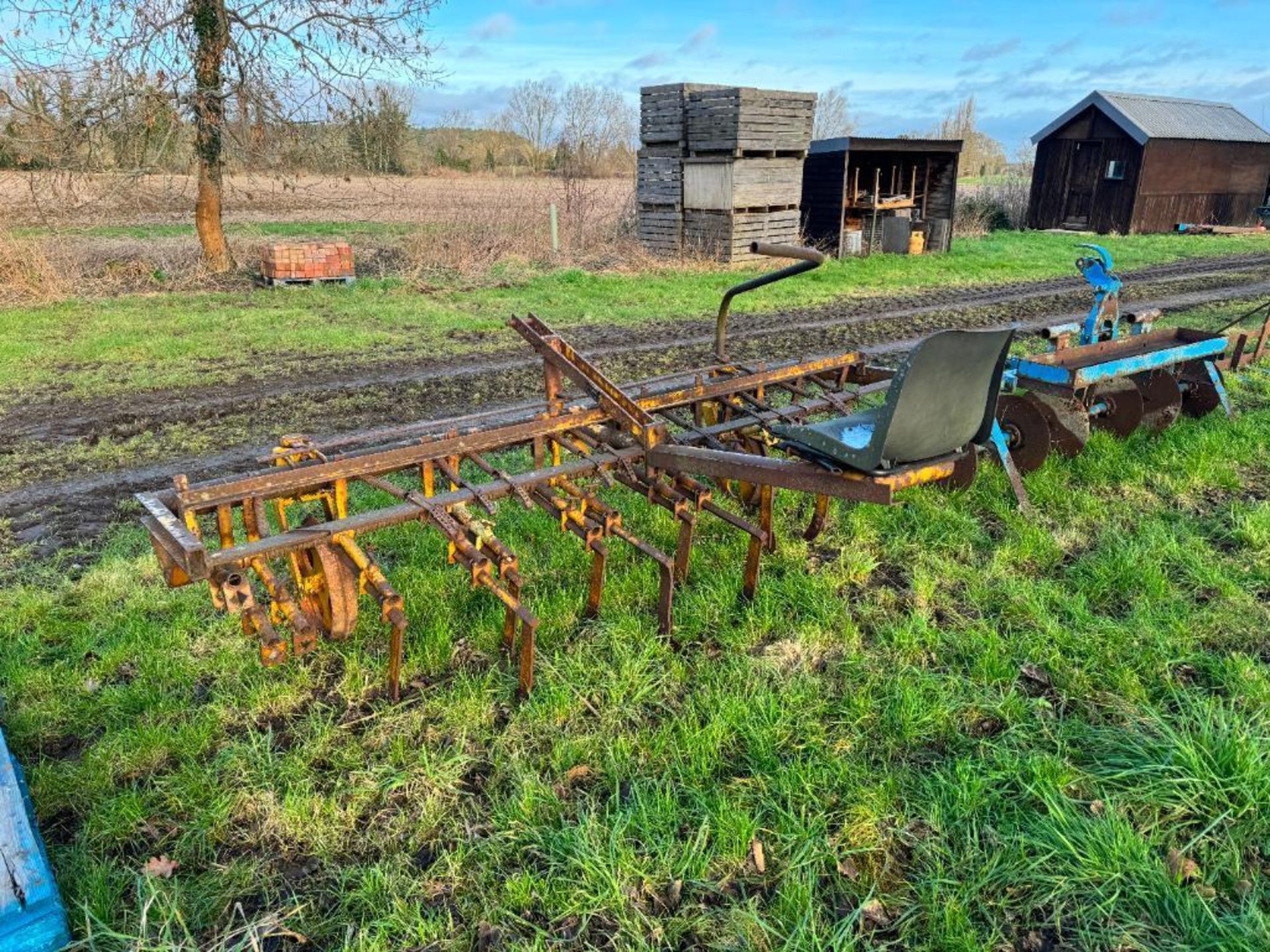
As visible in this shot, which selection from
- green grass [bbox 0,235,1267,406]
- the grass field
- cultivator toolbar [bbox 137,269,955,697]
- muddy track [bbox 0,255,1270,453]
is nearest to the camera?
the grass field

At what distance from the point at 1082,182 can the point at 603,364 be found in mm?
22832

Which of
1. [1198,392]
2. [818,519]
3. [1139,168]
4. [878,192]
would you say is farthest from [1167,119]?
[818,519]

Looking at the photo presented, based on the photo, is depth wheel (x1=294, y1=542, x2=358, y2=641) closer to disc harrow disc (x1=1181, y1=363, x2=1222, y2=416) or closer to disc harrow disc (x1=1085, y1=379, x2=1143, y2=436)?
disc harrow disc (x1=1085, y1=379, x2=1143, y2=436)

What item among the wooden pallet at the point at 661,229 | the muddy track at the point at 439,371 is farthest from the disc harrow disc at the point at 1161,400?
the wooden pallet at the point at 661,229

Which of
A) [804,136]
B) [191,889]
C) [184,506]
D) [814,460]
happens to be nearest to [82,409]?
[184,506]

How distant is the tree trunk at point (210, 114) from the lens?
12383 mm

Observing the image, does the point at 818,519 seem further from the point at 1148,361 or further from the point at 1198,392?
the point at 1198,392

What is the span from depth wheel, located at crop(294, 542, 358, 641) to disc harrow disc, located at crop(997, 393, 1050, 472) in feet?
12.9

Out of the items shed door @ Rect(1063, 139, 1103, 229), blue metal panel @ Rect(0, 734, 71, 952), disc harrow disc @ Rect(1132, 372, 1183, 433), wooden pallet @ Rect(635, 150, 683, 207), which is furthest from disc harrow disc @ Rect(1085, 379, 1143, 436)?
shed door @ Rect(1063, 139, 1103, 229)

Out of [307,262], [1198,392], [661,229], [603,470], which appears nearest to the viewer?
[603,470]

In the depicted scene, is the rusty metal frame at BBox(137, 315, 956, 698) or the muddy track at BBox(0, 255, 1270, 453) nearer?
the rusty metal frame at BBox(137, 315, 956, 698)

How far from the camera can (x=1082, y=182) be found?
82.9 ft

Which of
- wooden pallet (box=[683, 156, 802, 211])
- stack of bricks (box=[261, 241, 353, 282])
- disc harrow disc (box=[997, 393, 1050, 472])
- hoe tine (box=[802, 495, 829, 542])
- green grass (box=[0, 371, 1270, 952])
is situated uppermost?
wooden pallet (box=[683, 156, 802, 211])

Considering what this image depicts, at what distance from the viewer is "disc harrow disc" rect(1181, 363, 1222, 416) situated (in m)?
6.12
